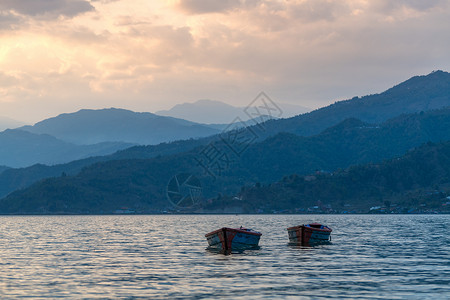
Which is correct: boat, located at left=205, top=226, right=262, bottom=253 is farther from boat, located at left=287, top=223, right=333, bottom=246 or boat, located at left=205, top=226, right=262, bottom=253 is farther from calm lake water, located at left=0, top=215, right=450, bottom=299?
boat, located at left=287, top=223, right=333, bottom=246

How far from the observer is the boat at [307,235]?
94.8m

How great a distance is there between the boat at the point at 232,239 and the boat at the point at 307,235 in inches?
401

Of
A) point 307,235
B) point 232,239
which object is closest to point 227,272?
point 232,239

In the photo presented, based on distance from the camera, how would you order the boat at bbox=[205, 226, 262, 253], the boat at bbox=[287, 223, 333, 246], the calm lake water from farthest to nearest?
the boat at bbox=[287, 223, 333, 246] → the boat at bbox=[205, 226, 262, 253] → the calm lake water

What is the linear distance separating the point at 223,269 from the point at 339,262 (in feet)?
46.4

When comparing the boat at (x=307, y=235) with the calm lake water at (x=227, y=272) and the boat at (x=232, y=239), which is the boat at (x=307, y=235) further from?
the boat at (x=232, y=239)

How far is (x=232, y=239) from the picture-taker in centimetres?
8456

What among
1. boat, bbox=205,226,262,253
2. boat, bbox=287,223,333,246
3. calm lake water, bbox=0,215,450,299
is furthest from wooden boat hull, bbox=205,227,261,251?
boat, bbox=287,223,333,246

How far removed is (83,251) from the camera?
8506 centimetres

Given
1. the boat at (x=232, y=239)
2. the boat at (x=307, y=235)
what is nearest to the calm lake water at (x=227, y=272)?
the boat at (x=232, y=239)

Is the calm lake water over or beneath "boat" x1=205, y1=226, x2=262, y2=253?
beneath

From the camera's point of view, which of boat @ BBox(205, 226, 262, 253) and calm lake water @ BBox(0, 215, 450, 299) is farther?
boat @ BBox(205, 226, 262, 253)

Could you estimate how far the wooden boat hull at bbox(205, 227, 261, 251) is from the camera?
275 feet

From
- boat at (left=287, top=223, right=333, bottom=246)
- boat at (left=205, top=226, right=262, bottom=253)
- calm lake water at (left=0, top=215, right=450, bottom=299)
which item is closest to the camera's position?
calm lake water at (left=0, top=215, right=450, bottom=299)
